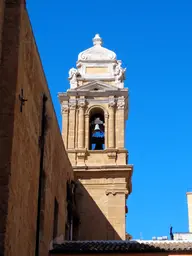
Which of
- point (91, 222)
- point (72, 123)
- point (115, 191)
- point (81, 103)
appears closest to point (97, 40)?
point (81, 103)

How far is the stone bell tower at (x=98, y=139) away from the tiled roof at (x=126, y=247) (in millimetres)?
4435

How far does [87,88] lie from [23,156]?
12971 millimetres

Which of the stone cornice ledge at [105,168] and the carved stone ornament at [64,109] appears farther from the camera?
the carved stone ornament at [64,109]

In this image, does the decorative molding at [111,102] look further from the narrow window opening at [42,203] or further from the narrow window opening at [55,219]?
the narrow window opening at [42,203]

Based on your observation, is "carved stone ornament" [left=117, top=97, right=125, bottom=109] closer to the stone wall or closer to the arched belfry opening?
the arched belfry opening

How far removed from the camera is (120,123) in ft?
85.3

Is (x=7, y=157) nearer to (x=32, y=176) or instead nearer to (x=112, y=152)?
(x=32, y=176)

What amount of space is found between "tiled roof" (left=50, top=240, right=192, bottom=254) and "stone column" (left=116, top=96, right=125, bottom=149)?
7.07 meters

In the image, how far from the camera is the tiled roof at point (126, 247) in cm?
1819

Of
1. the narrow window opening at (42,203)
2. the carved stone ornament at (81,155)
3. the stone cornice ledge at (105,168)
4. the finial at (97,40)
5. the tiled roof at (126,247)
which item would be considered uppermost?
the finial at (97,40)

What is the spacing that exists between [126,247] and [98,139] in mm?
8598

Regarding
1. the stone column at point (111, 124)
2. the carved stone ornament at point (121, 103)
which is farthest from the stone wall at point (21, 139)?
the carved stone ornament at point (121, 103)

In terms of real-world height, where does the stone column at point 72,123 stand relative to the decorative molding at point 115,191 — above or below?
above

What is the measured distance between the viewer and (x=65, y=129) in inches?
1021
